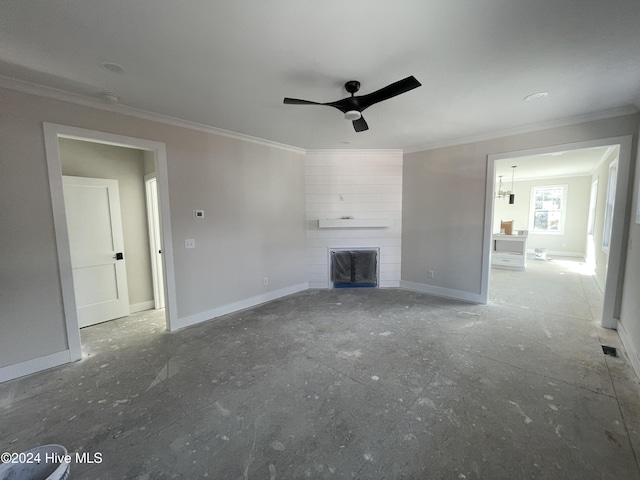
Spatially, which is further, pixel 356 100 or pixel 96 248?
pixel 96 248

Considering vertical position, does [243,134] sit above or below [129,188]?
above

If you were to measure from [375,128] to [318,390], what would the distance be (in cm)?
322

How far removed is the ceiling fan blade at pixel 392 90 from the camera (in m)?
1.84

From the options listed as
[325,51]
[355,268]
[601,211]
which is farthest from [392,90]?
[601,211]

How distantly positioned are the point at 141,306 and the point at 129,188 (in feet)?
5.88

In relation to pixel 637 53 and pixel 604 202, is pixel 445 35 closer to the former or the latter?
pixel 637 53

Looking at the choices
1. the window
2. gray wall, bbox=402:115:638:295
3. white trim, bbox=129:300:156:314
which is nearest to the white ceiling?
gray wall, bbox=402:115:638:295

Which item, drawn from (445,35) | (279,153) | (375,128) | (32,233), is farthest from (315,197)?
(32,233)

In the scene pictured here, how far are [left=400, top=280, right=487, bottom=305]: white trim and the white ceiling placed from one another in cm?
269

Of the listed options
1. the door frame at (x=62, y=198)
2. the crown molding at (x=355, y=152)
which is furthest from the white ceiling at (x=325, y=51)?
the crown molding at (x=355, y=152)

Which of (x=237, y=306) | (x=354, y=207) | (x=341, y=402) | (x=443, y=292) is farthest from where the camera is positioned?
(x=354, y=207)

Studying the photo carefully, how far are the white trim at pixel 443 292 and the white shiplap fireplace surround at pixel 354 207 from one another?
24 cm

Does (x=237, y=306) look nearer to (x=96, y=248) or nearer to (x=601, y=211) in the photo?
(x=96, y=248)

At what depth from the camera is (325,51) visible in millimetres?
1881
